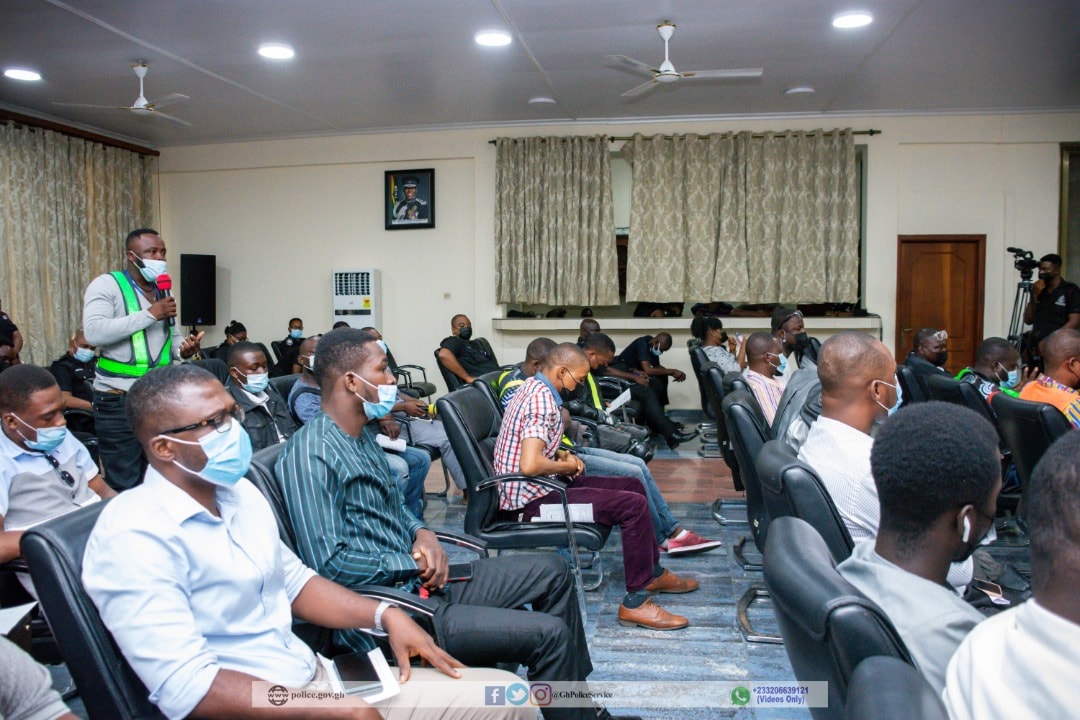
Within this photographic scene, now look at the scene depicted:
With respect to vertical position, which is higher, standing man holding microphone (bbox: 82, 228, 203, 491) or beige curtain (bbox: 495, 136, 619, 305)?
beige curtain (bbox: 495, 136, 619, 305)

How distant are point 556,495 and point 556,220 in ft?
19.1

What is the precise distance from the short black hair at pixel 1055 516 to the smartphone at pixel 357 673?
121cm

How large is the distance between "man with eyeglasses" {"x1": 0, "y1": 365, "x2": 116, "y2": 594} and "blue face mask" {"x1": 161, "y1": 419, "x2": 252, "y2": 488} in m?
1.13

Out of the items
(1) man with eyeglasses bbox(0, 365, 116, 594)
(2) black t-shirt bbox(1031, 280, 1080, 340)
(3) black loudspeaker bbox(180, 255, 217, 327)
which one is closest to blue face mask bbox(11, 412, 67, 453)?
(1) man with eyeglasses bbox(0, 365, 116, 594)

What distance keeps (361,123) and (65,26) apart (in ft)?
11.2

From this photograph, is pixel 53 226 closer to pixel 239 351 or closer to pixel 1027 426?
pixel 239 351

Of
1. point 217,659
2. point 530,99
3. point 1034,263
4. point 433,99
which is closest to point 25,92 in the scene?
point 433,99

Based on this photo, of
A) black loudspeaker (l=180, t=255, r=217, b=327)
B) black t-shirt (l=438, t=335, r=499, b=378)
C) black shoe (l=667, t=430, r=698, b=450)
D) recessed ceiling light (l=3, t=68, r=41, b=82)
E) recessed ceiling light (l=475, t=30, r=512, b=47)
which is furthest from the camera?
black loudspeaker (l=180, t=255, r=217, b=327)

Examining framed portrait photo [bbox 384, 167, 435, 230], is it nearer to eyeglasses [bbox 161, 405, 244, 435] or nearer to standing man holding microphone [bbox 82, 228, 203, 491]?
standing man holding microphone [bbox 82, 228, 203, 491]

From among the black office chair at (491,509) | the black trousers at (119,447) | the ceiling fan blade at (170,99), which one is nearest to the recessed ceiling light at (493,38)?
the ceiling fan blade at (170,99)

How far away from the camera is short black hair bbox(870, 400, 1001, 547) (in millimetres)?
1234

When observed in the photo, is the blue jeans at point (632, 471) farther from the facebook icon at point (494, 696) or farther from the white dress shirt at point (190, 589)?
the white dress shirt at point (190, 589)

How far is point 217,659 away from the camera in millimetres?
1443

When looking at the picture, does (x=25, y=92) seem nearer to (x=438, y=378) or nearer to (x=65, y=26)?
(x=65, y=26)
